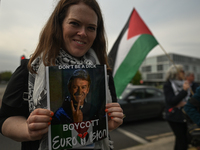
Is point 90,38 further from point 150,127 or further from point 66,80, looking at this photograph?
point 150,127

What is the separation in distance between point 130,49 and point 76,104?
6.92 ft

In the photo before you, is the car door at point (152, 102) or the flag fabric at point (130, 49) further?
the car door at point (152, 102)

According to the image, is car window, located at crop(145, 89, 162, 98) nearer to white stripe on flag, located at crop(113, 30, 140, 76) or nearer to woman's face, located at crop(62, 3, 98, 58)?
white stripe on flag, located at crop(113, 30, 140, 76)

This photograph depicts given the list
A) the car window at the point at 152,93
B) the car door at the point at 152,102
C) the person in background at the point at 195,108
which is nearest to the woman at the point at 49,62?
the person in background at the point at 195,108

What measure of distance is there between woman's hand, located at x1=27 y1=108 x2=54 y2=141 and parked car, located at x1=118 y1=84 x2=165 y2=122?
4843 mm

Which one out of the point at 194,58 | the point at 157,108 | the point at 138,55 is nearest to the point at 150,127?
the point at 157,108

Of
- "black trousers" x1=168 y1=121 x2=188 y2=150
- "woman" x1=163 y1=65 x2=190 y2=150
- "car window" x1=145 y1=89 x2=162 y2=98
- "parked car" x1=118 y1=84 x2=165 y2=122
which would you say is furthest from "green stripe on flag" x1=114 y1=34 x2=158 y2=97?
"car window" x1=145 y1=89 x2=162 y2=98

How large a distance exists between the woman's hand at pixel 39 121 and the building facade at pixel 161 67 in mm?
61824

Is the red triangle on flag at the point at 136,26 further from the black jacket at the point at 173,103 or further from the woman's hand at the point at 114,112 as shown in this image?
the woman's hand at the point at 114,112

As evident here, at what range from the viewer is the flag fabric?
8.36 ft

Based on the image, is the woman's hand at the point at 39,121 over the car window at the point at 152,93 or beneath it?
over

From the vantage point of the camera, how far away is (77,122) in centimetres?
76

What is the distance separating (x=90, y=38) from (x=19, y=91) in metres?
0.51

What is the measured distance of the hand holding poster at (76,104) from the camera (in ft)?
2.41
